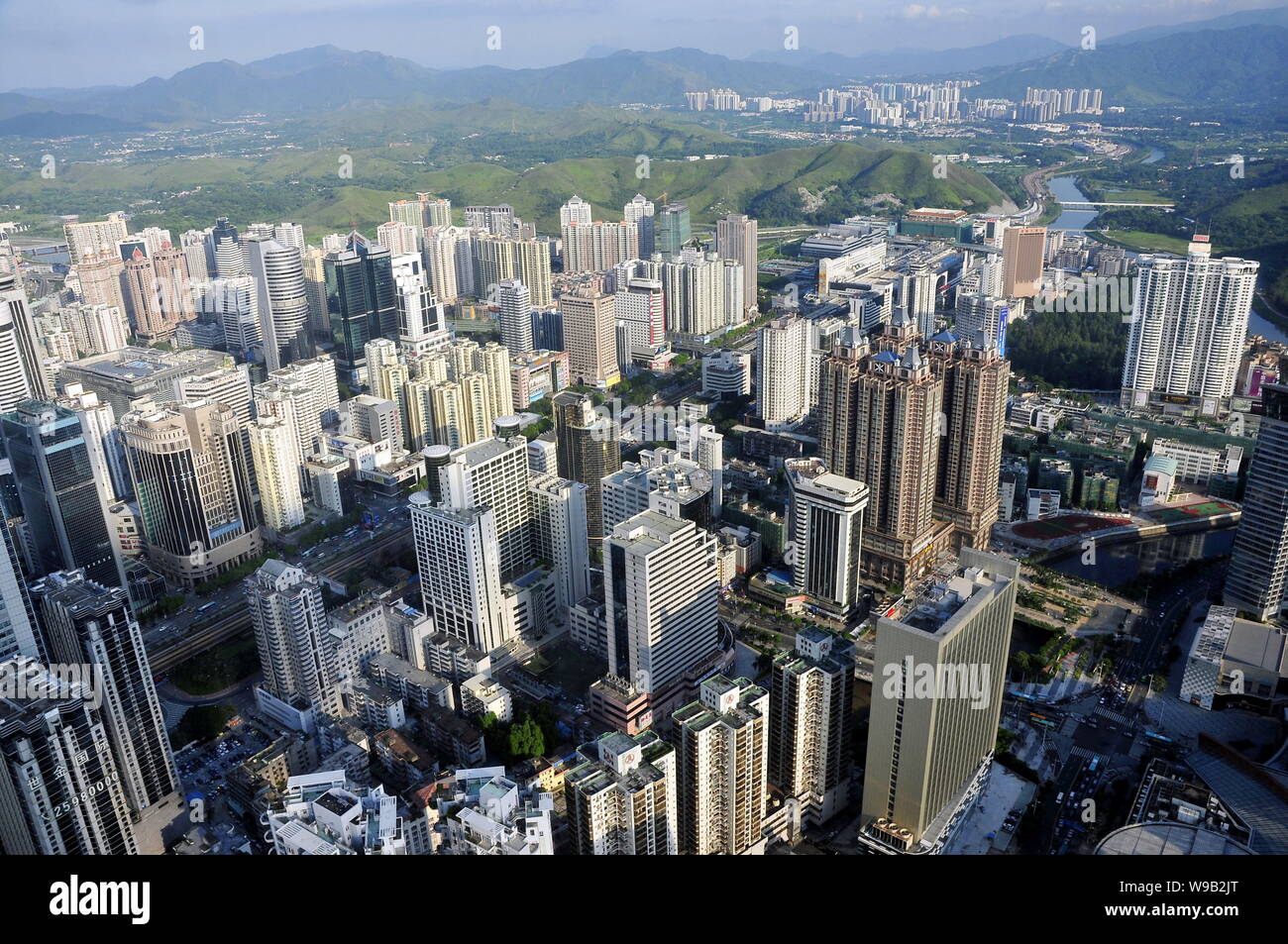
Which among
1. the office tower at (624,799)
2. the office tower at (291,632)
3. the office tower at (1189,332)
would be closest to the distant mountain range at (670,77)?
the office tower at (291,632)

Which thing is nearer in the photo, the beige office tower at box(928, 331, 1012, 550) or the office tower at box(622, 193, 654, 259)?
the beige office tower at box(928, 331, 1012, 550)

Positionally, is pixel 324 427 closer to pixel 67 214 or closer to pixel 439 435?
pixel 439 435

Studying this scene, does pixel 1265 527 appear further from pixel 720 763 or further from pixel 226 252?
pixel 226 252

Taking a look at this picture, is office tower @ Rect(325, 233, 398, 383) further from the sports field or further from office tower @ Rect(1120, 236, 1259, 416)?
office tower @ Rect(1120, 236, 1259, 416)

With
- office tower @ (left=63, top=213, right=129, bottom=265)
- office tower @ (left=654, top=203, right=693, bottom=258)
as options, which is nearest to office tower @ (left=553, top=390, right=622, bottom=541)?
office tower @ (left=654, top=203, right=693, bottom=258)

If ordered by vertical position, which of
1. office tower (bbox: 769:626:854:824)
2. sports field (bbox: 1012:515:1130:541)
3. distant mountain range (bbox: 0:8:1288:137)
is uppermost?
distant mountain range (bbox: 0:8:1288:137)

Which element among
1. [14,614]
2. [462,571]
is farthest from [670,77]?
[14,614]
